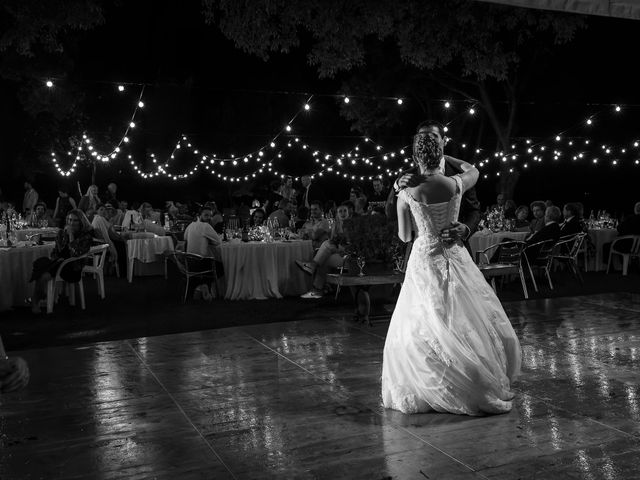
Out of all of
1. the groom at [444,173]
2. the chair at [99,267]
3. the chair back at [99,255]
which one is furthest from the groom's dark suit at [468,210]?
the chair at [99,267]

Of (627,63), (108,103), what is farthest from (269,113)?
(627,63)

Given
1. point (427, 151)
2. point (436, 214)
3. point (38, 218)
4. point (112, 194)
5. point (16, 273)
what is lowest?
point (16, 273)

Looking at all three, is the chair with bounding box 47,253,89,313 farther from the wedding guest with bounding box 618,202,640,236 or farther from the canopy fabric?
the wedding guest with bounding box 618,202,640,236

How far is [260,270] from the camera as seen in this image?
32.7 ft

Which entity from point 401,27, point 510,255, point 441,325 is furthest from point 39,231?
point 441,325

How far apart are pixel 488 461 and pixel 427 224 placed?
1.56m

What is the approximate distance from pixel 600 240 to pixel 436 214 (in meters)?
8.81

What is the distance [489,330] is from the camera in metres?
4.48

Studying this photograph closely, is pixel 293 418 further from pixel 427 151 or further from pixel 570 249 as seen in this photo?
pixel 570 249

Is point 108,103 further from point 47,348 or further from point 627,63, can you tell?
point 47,348

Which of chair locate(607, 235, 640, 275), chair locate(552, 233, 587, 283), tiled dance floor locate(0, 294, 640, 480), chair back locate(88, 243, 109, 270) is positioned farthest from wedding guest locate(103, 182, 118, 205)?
chair locate(607, 235, 640, 275)

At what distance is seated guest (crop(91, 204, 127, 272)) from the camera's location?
1157 cm

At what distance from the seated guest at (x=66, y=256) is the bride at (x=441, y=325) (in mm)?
5488

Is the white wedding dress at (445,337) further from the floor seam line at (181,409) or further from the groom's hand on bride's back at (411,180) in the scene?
the floor seam line at (181,409)
